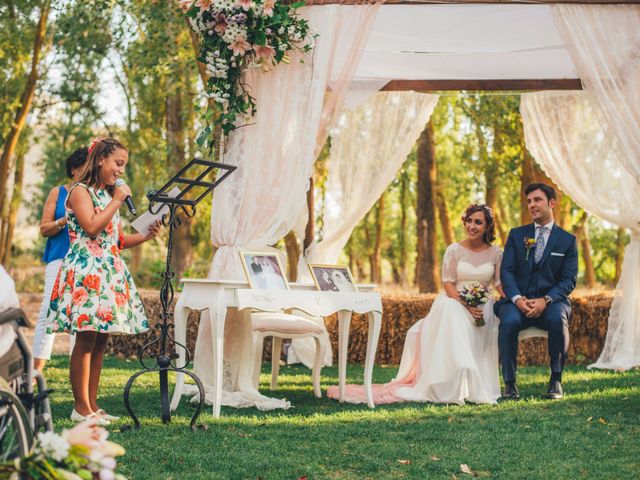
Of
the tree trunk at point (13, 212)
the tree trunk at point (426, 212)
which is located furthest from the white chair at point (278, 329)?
the tree trunk at point (13, 212)

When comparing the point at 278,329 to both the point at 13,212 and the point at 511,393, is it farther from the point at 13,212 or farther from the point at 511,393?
the point at 13,212

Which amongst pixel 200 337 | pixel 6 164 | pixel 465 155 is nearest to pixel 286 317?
pixel 200 337

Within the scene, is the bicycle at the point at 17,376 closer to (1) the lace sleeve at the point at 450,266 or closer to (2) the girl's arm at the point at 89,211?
(2) the girl's arm at the point at 89,211

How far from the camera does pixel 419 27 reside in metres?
6.84

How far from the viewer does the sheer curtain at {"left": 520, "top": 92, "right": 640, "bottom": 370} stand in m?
7.45

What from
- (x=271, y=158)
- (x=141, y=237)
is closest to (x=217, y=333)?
(x=141, y=237)

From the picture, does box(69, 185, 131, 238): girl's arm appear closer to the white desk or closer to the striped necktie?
the white desk

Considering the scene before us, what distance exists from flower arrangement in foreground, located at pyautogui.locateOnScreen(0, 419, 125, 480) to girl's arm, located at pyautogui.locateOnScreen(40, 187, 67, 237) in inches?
135

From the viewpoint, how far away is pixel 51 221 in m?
5.89

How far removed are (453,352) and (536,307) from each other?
72 centimetres

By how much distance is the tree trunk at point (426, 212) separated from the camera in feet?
40.3

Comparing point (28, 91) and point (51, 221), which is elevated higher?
point (28, 91)

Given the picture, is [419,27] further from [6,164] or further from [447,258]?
[6,164]

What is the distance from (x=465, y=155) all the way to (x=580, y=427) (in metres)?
11.8
